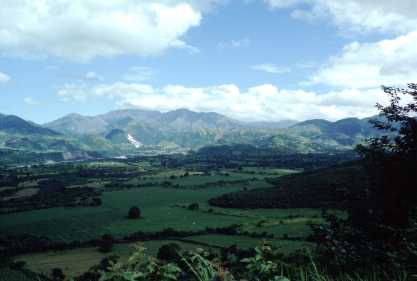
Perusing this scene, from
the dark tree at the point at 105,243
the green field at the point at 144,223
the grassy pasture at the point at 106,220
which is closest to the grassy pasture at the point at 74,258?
the green field at the point at 144,223

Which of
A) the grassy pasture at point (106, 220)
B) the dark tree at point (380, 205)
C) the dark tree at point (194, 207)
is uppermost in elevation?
the dark tree at point (380, 205)

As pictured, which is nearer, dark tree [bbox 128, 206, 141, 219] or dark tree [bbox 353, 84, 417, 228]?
dark tree [bbox 353, 84, 417, 228]

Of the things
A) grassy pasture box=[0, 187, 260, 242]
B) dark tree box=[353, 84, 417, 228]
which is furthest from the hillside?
dark tree box=[353, 84, 417, 228]

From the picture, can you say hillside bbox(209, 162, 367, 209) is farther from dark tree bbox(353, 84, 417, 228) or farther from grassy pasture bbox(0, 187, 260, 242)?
dark tree bbox(353, 84, 417, 228)

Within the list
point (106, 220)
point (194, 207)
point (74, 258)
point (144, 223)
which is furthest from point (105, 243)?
point (194, 207)

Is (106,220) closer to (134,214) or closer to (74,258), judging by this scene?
(134,214)

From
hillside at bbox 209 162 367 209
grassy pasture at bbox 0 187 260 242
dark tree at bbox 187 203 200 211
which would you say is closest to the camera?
grassy pasture at bbox 0 187 260 242

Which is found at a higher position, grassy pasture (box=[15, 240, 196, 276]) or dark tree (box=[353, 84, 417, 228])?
dark tree (box=[353, 84, 417, 228])

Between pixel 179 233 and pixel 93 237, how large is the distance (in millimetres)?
19934

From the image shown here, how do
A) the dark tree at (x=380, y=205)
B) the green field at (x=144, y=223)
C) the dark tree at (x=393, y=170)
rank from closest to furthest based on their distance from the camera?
the dark tree at (x=380, y=205), the dark tree at (x=393, y=170), the green field at (x=144, y=223)

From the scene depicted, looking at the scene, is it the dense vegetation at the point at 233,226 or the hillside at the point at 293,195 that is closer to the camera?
the dense vegetation at the point at 233,226

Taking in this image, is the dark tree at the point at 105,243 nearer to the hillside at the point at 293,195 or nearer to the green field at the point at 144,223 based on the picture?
the green field at the point at 144,223

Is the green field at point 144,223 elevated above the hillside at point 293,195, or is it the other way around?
the hillside at point 293,195

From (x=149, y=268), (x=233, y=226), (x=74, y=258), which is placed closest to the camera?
(x=149, y=268)
